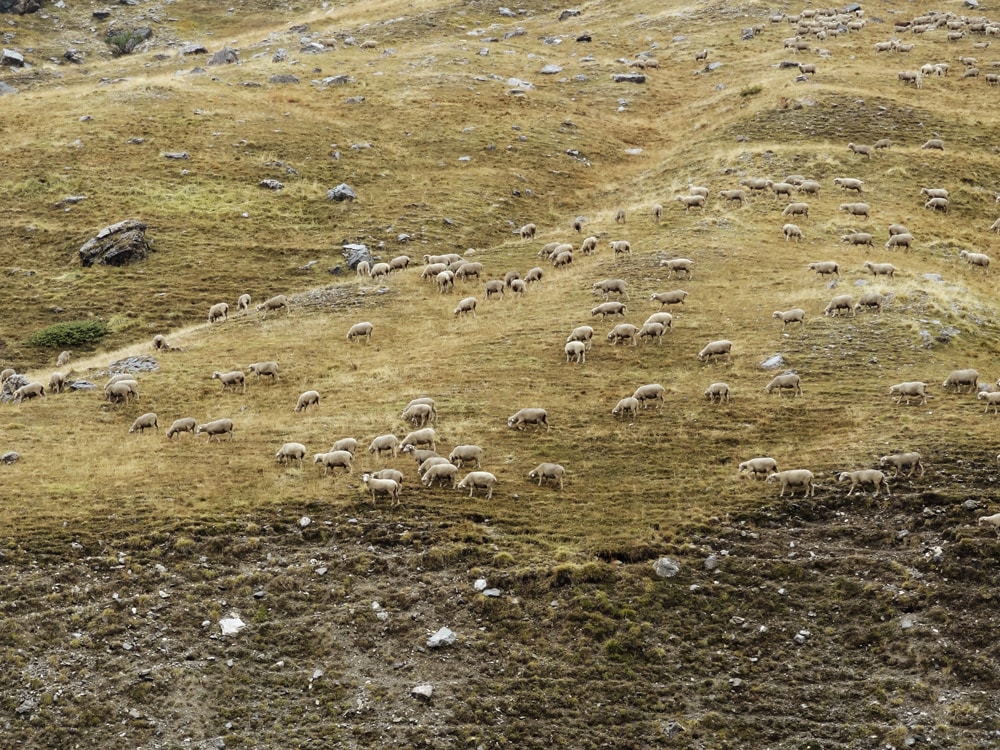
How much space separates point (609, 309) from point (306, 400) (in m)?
14.3

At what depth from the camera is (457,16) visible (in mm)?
104188

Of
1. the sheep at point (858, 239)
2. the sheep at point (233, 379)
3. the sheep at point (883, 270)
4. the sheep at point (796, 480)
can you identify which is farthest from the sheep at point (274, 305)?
the sheep at point (858, 239)

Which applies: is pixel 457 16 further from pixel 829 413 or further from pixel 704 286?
pixel 829 413

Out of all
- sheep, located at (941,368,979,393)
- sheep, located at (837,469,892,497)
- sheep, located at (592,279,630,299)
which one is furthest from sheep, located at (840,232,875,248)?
sheep, located at (837,469,892,497)

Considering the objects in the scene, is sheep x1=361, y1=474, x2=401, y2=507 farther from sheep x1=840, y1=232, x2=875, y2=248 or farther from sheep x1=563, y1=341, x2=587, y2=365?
sheep x1=840, y1=232, x2=875, y2=248

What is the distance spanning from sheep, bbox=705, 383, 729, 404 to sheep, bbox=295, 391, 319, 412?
14369 millimetres

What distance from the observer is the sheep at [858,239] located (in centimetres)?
5072

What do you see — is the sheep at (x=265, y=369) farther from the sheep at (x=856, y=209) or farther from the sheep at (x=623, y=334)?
the sheep at (x=856, y=209)

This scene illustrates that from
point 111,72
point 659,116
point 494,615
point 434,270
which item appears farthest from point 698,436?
point 111,72

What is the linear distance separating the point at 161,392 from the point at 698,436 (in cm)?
2099

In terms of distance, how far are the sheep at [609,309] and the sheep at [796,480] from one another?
16516 mm

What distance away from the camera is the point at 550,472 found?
29469 mm

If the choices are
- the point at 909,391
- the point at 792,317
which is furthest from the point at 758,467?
the point at 792,317

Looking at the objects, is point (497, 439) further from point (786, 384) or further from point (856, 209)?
point (856, 209)
